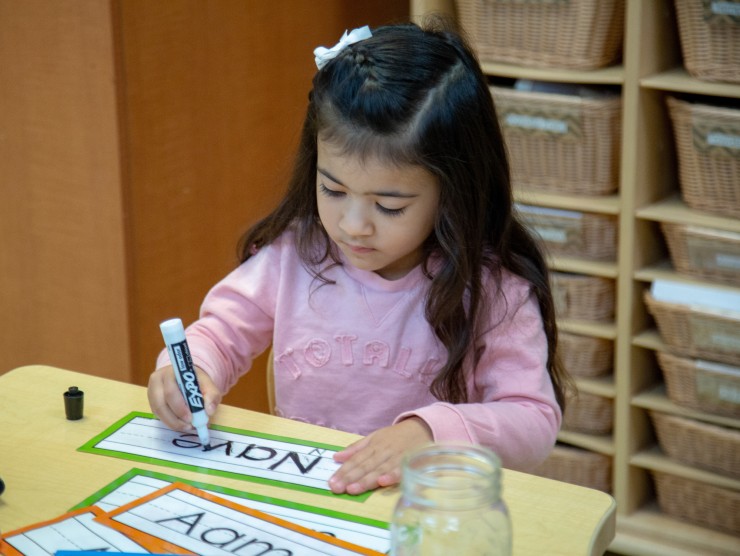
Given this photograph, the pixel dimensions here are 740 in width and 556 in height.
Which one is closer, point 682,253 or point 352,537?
point 352,537

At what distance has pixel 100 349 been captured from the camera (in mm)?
2033

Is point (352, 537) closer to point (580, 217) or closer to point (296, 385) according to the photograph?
point (296, 385)

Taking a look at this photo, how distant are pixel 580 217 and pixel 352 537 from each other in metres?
1.30

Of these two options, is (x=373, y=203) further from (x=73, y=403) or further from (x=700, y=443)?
(x=700, y=443)

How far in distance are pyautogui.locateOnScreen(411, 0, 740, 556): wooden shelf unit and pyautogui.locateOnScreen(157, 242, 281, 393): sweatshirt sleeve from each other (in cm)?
79

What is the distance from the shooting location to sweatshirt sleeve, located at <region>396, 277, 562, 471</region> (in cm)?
109

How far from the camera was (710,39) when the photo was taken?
6.04ft

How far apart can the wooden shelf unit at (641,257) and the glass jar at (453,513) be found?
4.29ft

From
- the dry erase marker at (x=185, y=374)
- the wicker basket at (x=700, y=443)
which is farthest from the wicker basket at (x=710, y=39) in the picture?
the dry erase marker at (x=185, y=374)

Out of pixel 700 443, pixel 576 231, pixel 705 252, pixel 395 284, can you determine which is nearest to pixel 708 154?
pixel 705 252

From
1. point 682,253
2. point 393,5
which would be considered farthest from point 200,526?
point 393,5

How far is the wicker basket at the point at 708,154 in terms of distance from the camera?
1862 mm

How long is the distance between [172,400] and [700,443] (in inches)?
50.5

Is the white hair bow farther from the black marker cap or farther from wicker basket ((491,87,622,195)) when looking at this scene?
wicker basket ((491,87,622,195))
